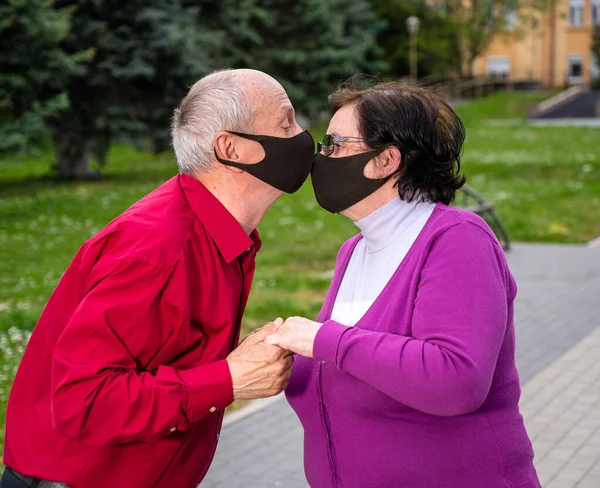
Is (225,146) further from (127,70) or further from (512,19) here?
(512,19)

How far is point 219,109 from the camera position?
2.60m

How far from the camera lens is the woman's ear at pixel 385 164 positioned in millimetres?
2654

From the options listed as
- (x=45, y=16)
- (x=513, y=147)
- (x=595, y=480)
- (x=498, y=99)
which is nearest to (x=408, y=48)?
(x=498, y=99)

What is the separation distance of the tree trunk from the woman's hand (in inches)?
801

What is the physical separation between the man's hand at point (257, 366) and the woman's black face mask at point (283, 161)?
420mm

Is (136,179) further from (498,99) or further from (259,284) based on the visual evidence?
(498,99)

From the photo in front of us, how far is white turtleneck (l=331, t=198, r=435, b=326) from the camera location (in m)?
2.57

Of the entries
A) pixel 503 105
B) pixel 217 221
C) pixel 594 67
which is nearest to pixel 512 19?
pixel 594 67

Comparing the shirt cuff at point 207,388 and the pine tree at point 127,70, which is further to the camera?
the pine tree at point 127,70

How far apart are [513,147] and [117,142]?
1453cm

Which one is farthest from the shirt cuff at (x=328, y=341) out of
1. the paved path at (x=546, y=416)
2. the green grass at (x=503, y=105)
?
the green grass at (x=503, y=105)

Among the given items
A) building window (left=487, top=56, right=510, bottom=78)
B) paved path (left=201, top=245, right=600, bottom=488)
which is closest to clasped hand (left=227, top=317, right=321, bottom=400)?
paved path (left=201, top=245, right=600, bottom=488)

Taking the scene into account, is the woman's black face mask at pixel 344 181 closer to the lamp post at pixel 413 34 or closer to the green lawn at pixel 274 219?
the green lawn at pixel 274 219

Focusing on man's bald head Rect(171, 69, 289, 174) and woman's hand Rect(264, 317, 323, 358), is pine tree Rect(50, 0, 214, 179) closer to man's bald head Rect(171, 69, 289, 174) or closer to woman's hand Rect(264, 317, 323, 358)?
man's bald head Rect(171, 69, 289, 174)
